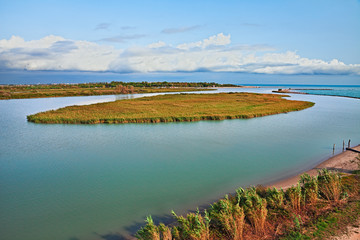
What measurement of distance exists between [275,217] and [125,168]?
11.4 meters

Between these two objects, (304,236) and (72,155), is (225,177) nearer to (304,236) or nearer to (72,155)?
(304,236)

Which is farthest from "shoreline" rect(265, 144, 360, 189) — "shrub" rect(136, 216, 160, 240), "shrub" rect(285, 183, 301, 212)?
"shrub" rect(136, 216, 160, 240)

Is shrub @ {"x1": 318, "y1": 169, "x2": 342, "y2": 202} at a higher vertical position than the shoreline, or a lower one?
higher

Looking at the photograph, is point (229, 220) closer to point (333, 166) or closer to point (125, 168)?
point (125, 168)

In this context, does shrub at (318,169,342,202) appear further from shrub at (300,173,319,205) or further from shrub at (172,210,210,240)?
shrub at (172,210,210,240)

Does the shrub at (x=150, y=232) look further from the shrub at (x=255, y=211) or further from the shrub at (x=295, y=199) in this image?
the shrub at (x=295, y=199)

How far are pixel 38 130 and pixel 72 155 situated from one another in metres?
13.4

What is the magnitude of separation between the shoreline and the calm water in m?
0.77

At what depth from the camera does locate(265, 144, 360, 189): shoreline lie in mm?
14000

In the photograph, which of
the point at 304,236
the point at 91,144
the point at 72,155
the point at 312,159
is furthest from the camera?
the point at 91,144

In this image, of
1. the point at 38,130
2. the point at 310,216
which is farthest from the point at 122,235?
the point at 38,130

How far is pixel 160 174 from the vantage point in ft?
53.5

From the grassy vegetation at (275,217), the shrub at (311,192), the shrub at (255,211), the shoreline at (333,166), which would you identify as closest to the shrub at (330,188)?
the grassy vegetation at (275,217)

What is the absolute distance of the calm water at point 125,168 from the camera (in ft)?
36.0
